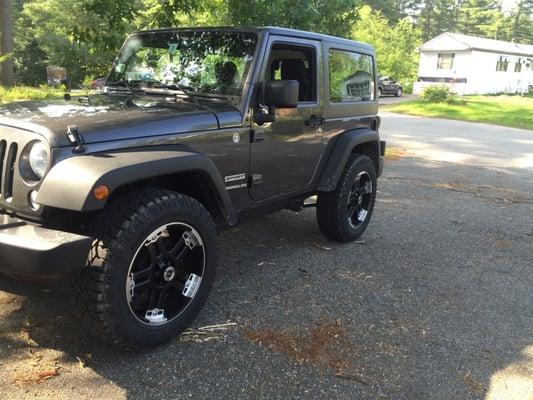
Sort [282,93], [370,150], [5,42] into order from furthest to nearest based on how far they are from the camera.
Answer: [5,42]
[370,150]
[282,93]

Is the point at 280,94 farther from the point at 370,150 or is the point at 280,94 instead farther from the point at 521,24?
the point at 521,24

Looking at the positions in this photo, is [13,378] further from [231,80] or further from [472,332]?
[472,332]

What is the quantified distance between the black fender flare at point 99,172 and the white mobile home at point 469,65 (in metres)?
38.2

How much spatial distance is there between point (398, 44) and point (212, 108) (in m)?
39.4

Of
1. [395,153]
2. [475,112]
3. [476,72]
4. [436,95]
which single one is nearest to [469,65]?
[476,72]

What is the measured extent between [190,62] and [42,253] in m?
2.07

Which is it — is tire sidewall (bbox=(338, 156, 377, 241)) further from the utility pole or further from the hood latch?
the utility pole

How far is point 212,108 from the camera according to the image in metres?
3.52

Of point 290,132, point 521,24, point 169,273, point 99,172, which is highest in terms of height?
point 521,24

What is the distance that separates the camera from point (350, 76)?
4.96 metres

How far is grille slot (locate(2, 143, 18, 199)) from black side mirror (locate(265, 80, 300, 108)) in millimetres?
1651

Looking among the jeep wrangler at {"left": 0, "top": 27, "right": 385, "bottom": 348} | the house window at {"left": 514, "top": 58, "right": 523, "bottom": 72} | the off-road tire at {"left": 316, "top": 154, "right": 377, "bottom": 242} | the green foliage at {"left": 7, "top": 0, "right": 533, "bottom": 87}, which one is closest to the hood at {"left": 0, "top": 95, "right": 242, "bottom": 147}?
the jeep wrangler at {"left": 0, "top": 27, "right": 385, "bottom": 348}

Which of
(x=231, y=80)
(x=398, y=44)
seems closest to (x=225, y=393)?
(x=231, y=80)

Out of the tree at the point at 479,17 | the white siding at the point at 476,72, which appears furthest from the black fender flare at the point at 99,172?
the tree at the point at 479,17
